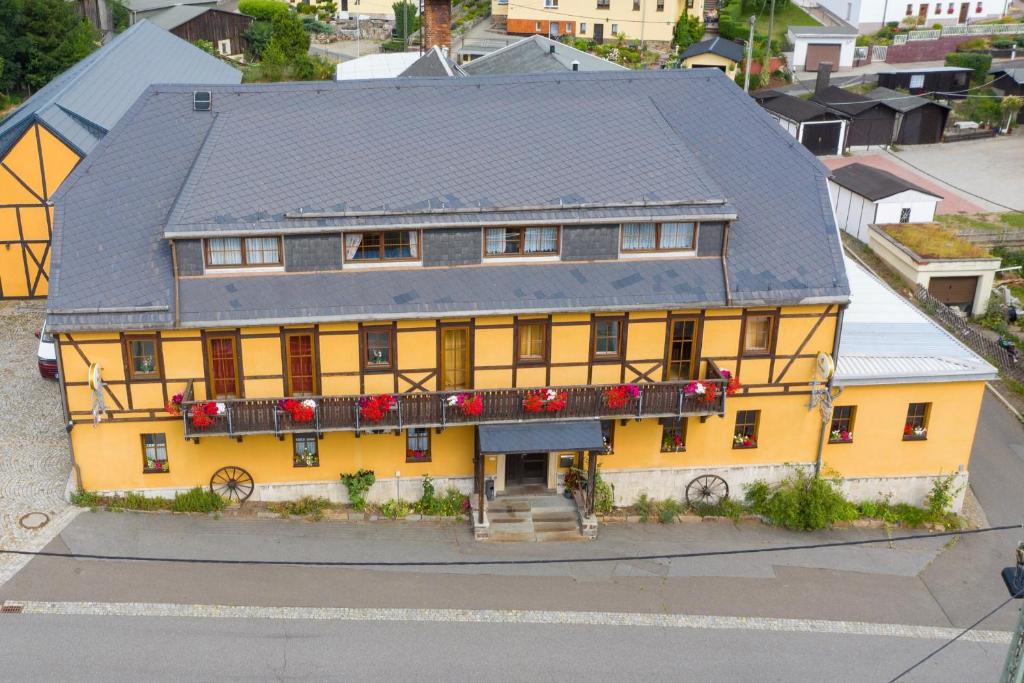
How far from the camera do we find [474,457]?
30.5 meters

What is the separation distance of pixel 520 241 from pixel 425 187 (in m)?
3.11

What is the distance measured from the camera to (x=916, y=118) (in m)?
72.4

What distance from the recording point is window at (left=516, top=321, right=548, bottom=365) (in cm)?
2914

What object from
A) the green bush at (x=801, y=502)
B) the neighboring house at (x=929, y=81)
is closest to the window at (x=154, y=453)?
the green bush at (x=801, y=502)

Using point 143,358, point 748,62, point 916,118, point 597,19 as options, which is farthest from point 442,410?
point 597,19

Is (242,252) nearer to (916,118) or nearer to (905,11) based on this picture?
(916,118)

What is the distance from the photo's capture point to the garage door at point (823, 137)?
226 ft

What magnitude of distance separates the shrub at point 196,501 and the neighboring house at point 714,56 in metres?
A: 60.2

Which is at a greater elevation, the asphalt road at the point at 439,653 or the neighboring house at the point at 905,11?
the neighboring house at the point at 905,11

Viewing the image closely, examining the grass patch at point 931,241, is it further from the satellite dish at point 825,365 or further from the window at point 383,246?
the window at point 383,246

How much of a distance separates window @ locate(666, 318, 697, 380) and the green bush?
452 centimetres

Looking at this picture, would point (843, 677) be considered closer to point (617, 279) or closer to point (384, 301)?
point (617, 279)

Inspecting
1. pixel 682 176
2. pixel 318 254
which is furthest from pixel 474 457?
pixel 682 176

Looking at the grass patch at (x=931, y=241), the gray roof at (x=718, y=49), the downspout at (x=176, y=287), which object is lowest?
the grass patch at (x=931, y=241)
